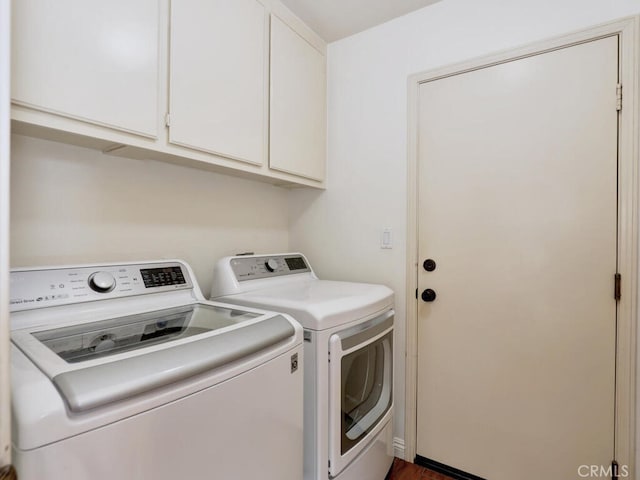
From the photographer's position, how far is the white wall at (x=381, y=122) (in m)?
1.63

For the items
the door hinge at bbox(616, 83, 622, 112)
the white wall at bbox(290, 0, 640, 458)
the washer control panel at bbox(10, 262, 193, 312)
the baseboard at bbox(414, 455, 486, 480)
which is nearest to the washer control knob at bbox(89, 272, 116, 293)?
the washer control panel at bbox(10, 262, 193, 312)

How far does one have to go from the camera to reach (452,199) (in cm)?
173

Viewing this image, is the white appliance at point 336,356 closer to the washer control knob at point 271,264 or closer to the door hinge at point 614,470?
the washer control knob at point 271,264

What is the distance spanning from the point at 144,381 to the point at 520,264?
1601mm

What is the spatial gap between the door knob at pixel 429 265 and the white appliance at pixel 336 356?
0.30 meters

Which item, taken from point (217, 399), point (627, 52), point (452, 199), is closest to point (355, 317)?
point (217, 399)

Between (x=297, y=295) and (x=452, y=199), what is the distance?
96cm

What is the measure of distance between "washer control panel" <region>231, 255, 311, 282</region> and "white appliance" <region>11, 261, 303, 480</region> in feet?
1.11

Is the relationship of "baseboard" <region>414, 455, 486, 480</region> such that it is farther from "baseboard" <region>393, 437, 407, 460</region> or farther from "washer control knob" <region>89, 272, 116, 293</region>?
"washer control knob" <region>89, 272, 116, 293</region>

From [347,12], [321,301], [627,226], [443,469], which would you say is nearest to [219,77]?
[347,12]

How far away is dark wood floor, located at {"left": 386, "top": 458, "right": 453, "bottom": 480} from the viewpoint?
67.0 inches

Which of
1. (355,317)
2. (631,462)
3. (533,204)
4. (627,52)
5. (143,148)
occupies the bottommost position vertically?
(631,462)

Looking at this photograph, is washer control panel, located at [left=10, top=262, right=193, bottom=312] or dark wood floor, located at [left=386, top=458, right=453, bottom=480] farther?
dark wood floor, located at [left=386, top=458, right=453, bottom=480]

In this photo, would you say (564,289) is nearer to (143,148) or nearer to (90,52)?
(143,148)
